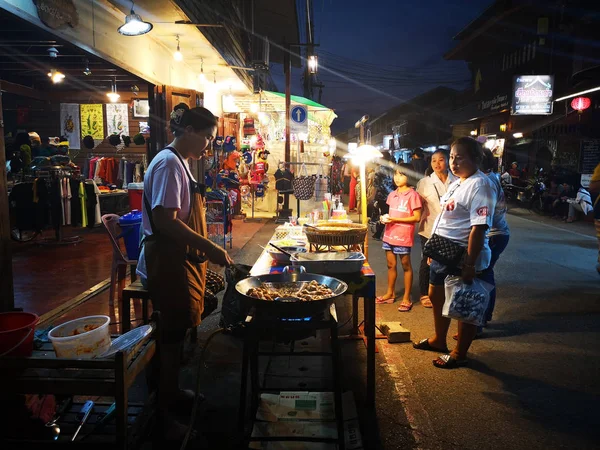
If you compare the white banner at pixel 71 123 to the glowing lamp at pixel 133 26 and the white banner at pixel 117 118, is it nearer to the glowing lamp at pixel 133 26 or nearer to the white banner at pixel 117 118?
the white banner at pixel 117 118

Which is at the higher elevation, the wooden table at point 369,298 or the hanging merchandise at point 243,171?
the hanging merchandise at point 243,171

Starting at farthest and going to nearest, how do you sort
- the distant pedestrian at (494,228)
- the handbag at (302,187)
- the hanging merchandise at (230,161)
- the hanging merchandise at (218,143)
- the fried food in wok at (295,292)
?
the handbag at (302,187), the hanging merchandise at (230,161), the hanging merchandise at (218,143), the distant pedestrian at (494,228), the fried food in wok at (295,292)

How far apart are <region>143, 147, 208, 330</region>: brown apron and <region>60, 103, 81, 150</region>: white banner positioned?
15.2 meters

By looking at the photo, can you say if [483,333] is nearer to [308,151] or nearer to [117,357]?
[117,357]

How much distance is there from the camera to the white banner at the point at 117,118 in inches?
631

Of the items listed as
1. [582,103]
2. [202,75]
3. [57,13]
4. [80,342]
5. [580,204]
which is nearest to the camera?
[80,342]

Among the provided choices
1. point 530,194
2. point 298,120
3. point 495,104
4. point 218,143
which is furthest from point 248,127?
point 495,104

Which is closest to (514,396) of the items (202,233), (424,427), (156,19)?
(424,427)

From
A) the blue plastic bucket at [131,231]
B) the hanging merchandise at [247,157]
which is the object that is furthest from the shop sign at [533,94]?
the blue plastic bucket at [131,231]

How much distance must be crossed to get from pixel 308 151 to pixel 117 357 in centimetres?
1782

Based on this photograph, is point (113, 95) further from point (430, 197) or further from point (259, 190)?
point (430, 197)

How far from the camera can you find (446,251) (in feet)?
14.5

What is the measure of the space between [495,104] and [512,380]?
922 inches

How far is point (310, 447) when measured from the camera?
10.4ft
